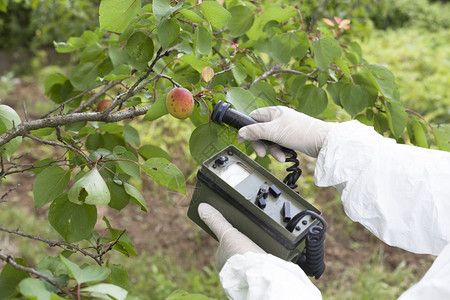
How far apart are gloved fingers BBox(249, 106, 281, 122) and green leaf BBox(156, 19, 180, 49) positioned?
286 millimetres

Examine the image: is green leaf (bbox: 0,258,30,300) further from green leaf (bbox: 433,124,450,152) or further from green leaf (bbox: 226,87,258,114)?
green leaf (bbox: 433,124,450,152)

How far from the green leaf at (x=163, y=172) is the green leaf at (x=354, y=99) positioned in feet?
1.71

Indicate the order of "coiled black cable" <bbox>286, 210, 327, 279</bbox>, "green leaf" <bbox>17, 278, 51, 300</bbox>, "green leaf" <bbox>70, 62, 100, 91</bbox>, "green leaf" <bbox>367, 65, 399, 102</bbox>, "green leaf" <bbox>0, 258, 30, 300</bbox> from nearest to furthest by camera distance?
"green leaf" <bbox>17, 278, 51, 300</bbox> → "green leaf" <bbox>0, 258, 30, 300</bbox> → "coiled black cable" <bbox>286, 210, 327, 279</bbox> → "green leaf" <bbox>367, 65, 399, 102</bbox> → "green leaf" <bbox>70, 62, 100, 91</bbox>

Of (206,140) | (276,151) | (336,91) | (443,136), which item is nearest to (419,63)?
(443,136)

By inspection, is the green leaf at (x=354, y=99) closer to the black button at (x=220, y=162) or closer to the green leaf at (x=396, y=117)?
the green leaf at (x=396, y=117)

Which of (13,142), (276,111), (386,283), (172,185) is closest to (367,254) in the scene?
(386,283)

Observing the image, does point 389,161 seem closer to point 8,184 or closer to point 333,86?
point 333,86

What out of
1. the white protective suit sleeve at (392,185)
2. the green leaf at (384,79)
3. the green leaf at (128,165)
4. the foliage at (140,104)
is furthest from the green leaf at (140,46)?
the green leaf at (384,79)

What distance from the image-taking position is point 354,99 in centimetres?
118

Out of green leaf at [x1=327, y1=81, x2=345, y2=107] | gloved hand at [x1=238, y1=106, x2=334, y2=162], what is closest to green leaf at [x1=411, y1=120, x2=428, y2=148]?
green leaf at [x1=327, y1=81, x2=345, y2=107]

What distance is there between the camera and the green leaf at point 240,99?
1006mm

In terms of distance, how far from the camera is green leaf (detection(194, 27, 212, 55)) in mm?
965

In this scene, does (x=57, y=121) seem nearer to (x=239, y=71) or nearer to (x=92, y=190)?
(x=92, y=190)

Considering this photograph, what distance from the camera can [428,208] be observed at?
926 millimetres
